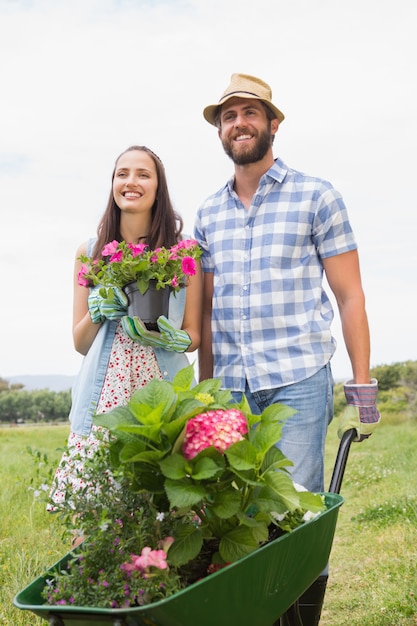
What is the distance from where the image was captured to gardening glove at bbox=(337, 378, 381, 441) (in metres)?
3.19

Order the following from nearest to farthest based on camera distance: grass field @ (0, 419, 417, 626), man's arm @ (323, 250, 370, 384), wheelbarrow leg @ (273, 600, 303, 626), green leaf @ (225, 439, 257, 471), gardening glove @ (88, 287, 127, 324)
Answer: green leaf @ (225, 439, 257, 471), wheelbarrow leg @ (273, 600, 303, 626), gardening glove @ (88, 287, 127, 324), man's arm @ (323, 250, 370, 384), grass field @ (0, 419, 417, 626)

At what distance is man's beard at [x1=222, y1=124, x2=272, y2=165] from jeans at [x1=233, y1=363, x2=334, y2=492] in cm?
100

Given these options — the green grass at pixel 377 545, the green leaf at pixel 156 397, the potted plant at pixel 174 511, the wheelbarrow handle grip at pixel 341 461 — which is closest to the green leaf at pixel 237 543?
the potted plant at pixel 174 511

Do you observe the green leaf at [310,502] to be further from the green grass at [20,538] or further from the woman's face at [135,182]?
the woman's face at [135,182]

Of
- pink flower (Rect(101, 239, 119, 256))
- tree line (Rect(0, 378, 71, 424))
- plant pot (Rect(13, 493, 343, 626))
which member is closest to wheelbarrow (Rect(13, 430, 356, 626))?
plant pot (Rect(13, 493, 343, 626))

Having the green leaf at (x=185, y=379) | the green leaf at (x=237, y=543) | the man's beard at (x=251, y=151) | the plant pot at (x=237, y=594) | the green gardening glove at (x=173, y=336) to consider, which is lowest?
the plant pot at (x=237, y=594)

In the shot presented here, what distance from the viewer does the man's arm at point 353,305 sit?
10.9ft

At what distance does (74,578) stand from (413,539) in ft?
12.3

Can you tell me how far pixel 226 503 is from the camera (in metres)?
1.76

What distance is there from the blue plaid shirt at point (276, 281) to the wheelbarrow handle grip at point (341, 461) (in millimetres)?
310

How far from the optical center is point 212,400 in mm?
1813

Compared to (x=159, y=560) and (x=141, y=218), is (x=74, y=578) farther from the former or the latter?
(x=141, y=218)

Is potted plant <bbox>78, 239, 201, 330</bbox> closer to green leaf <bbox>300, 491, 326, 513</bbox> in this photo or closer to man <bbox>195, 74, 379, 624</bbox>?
man <bbox>195, 74, 379, 624</bbox>

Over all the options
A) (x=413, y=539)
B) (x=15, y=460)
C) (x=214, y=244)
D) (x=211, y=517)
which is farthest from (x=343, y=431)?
(x=15, y=460)
